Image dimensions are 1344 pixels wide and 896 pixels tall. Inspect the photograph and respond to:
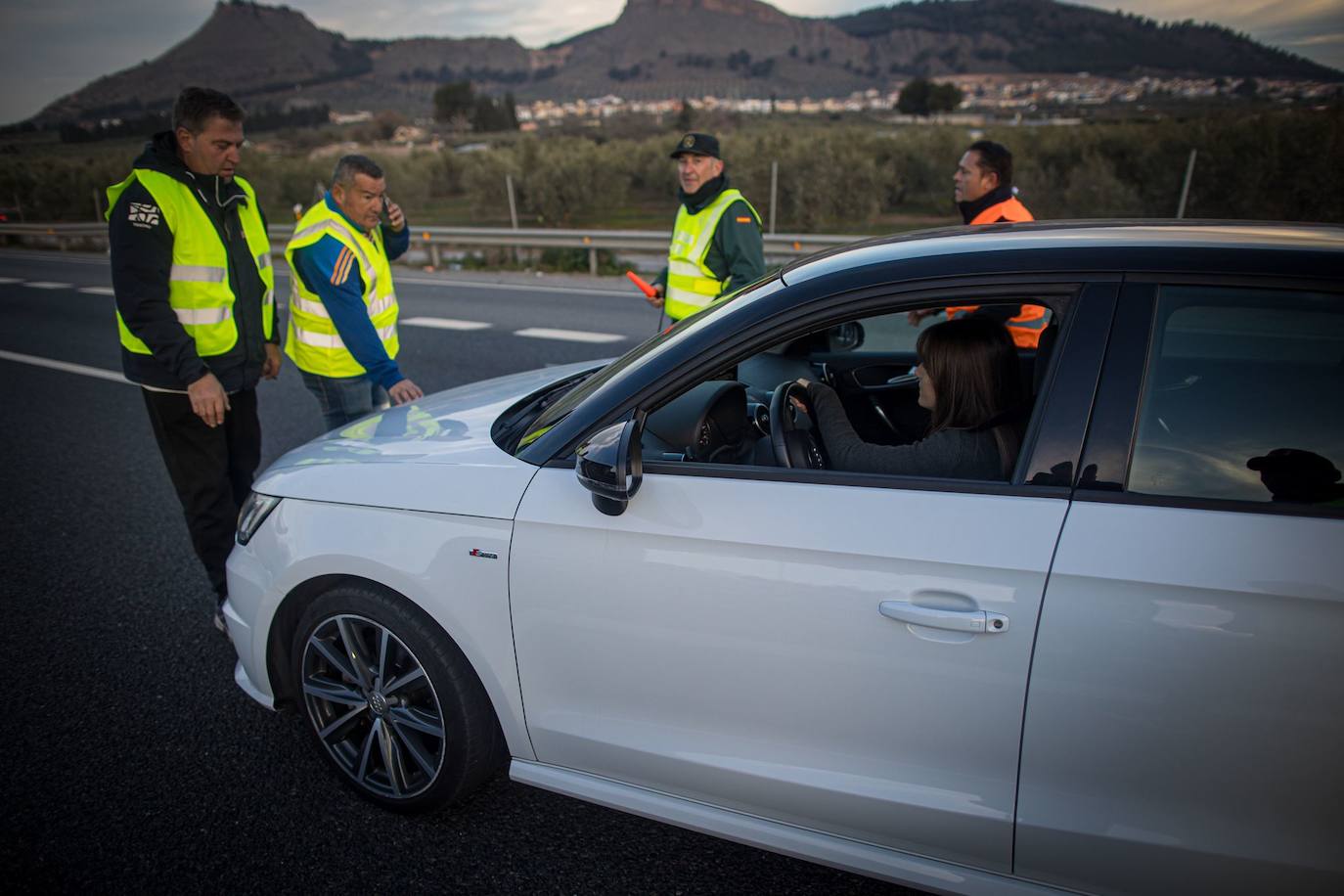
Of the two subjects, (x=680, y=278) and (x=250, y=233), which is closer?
(x=250, y=233)

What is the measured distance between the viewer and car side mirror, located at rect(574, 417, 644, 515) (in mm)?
1749

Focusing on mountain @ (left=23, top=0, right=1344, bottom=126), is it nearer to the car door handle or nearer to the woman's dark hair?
the woman's dark hair

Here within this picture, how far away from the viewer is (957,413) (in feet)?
6.73

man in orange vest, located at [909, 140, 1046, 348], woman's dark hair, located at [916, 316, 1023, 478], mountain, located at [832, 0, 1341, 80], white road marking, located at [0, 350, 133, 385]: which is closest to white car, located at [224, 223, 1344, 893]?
woman's dark hair, located at [916, 316, 1023, 478]

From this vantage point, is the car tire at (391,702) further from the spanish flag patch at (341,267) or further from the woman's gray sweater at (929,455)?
the spanish flag patch at (341,267)

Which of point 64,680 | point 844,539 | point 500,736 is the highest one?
point 844,539

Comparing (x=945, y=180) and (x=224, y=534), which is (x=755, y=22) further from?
(x=224, y=534)

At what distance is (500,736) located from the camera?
2303 millimetres

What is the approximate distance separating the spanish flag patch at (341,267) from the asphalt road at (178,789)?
64.0 inches

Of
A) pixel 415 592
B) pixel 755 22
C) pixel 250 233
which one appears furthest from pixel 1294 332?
pixel 755 22

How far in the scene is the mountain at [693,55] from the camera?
112438 millimetres

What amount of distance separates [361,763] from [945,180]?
80.3 feet

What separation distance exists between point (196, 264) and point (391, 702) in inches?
79.8

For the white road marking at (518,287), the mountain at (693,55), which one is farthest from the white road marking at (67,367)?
the mountain at (693,55)
